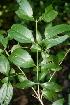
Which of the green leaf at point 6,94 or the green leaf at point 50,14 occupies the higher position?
the green leaf at point 50,14

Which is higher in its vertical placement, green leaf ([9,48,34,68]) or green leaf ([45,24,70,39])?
green leaf ([45,24,70,39])

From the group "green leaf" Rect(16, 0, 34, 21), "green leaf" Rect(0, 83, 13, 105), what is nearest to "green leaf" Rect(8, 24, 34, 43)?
"green leaf" Rect(16, 0, 34, 21)

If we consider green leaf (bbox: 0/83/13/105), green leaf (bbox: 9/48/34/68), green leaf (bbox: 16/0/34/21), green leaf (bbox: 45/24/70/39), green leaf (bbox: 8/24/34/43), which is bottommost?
green leaf (bbox: 0/83/13/105)

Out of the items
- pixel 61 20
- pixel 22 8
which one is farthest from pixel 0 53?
pixel 61 20

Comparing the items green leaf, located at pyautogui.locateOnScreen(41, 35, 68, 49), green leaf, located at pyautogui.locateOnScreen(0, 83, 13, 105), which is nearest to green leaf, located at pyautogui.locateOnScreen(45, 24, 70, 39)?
green leaf, located at pyautogui.locateOnScreen(41, 35, 68, 49)

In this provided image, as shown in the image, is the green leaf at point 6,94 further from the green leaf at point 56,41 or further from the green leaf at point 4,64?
the green leaf at point 56,41

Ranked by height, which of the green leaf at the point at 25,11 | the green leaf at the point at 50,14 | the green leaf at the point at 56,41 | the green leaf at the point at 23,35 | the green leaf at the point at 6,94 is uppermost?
the green leaf at the point at 25,11

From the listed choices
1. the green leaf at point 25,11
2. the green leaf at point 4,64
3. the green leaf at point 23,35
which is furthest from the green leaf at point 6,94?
the green leaf at point 25,11

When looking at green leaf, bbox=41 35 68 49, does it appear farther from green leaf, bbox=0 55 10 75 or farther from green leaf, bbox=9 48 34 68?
green leaf, bbox=0 55 10 75

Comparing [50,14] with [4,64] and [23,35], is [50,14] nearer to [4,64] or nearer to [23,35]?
[23,35]

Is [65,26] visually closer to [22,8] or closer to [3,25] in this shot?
[22,8]

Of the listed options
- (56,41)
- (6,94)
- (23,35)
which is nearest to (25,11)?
(23,35)
